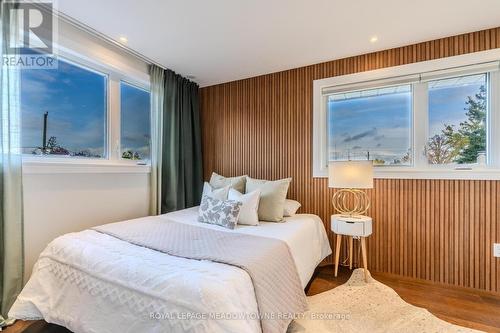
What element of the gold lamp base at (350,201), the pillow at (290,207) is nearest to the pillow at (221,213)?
the pillow at (290,207)

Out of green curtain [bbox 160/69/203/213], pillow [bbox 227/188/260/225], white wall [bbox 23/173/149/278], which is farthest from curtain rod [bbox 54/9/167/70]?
pillow [bbox 227/188/260/225]

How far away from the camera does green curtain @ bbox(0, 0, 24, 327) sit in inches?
69.4

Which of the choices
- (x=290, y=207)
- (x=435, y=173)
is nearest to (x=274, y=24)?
(x=290, y=207)

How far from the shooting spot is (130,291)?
1243 mm

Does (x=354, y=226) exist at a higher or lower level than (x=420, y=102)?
lower

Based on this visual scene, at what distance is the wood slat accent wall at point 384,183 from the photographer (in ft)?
7.45

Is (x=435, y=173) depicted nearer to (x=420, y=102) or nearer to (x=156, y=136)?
(x=420, y=102)

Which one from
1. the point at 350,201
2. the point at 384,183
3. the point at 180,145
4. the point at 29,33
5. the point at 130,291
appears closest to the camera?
the point at 130,291

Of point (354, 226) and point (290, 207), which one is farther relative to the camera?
point (290, 207)

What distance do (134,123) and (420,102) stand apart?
3249 millimetres

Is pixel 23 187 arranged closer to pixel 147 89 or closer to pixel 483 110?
pixel 147 89

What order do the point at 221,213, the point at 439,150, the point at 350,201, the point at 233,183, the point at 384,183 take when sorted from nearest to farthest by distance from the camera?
the point at 221,213 → the point at 439,150 → the point at 384,183 → the point at 350,201 → the point at 233,183

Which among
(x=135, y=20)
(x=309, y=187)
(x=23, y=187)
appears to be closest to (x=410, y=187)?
(x=309, y=187)

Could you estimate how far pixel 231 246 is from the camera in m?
Answer: 1.64
